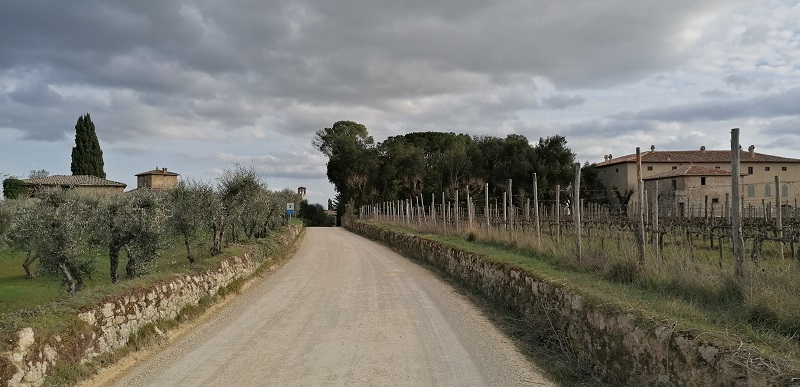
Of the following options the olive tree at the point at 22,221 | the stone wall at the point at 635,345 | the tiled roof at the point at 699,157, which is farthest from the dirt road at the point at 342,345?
the tiled roof at the point at 699,157

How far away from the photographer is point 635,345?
5695mm

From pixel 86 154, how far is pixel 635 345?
228 feet

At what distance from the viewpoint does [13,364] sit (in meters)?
5.16

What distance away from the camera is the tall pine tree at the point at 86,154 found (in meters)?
62.3

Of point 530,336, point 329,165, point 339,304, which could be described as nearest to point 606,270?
point 530,336

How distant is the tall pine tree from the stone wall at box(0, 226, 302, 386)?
5969 cm

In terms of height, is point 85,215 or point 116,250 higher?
point 85,215

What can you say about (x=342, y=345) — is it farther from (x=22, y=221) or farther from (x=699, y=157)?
(x=699, y=157)

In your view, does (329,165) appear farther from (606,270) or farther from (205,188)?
(606,270)

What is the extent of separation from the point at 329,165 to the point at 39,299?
61.3 m

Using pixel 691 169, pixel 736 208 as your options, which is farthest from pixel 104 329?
pixel 691 169

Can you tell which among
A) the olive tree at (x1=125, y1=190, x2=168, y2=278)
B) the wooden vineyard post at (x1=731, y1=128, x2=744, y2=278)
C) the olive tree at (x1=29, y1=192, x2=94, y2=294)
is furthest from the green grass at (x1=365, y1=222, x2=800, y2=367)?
the olive tree at (x1=29, y1=192, x2=94, y2=294)

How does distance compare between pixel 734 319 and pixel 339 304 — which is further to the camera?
pixel 339 304

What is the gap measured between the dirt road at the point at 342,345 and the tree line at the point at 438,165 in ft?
158
